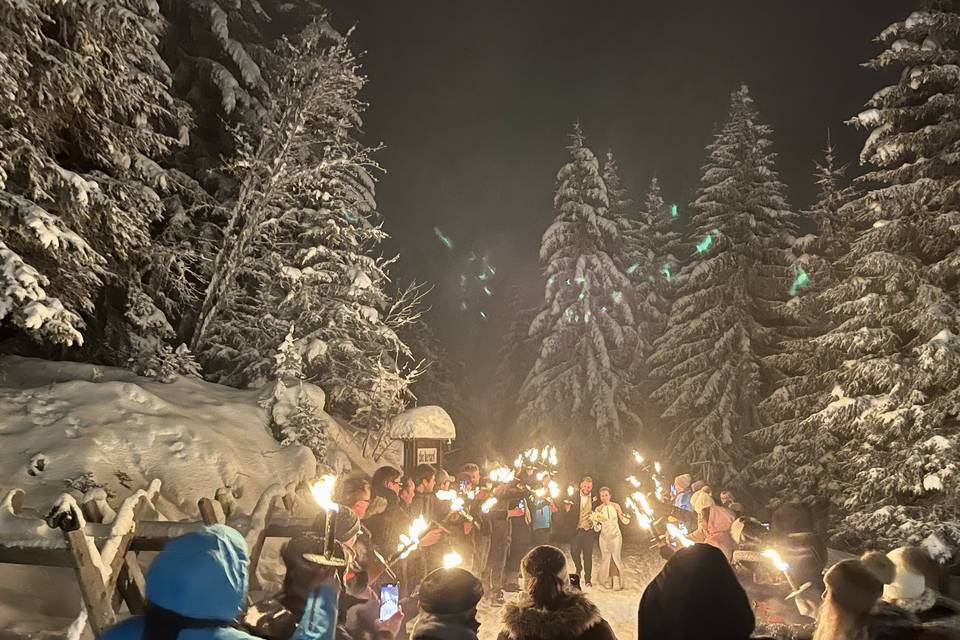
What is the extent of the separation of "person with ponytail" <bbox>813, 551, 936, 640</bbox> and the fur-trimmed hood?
4.39 ft

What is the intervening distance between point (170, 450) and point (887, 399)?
1413cm

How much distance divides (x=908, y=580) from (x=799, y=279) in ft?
58.3

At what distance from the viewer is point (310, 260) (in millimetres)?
17578

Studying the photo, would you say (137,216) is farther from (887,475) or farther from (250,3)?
(887,475)

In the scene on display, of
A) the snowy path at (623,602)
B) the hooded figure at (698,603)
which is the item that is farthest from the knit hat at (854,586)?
the snowy path at (623,602)

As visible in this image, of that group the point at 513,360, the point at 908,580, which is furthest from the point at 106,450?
the point at 513,360

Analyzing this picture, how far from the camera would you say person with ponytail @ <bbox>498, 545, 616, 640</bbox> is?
128 inches

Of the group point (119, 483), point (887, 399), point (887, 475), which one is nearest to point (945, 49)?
point (887, 399)

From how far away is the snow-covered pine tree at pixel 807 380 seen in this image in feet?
51.0

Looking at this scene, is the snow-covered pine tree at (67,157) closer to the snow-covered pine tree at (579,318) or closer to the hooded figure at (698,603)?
the hooded figure at (698,603)

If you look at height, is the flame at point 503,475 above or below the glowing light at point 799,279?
below

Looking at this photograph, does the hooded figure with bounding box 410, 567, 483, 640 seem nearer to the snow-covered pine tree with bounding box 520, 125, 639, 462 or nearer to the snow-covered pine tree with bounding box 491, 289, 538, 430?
the snow-covered pine tree with bounding box 520, 125, 639, 462

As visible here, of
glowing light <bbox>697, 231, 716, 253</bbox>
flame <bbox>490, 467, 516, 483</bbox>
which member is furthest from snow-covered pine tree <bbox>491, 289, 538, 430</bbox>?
flame <bbox>490, 467, 516, 483</bbox>

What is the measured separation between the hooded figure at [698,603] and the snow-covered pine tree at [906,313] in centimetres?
1156
